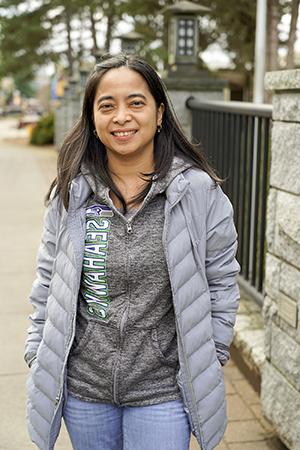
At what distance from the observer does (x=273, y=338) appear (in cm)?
342

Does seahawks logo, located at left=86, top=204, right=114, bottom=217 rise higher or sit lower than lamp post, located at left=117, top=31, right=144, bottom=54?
lower

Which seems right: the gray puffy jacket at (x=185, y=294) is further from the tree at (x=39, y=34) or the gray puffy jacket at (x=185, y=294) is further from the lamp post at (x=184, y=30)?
the tree at (x=39, y=34)

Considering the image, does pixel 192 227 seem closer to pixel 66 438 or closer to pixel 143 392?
pixel 143 392

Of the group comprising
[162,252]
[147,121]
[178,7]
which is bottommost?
[162,252]

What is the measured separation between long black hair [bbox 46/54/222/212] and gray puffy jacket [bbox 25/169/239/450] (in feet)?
0.17

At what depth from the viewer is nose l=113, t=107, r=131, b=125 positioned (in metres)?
2.09

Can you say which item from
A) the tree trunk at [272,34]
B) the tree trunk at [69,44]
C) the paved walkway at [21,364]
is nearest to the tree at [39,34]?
the tree trunk at [69,44]

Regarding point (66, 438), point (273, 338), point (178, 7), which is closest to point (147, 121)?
point (273, 338)

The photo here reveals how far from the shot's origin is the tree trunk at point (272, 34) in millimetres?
17828

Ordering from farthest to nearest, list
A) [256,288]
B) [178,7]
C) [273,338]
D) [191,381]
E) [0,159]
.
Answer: [0,159] < [178,7] < [256,288] < [273,338] < [191,381]

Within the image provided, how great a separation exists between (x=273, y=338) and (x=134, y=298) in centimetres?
149

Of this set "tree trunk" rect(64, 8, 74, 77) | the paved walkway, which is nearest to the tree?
"tree trunk" rect(64, 8, 74, 77)

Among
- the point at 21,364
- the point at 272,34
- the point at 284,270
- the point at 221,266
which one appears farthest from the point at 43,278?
the point at 272,34

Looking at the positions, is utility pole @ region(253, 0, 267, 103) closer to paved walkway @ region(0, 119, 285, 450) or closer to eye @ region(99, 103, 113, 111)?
paved walkway @ region(0, 119, 285, 450)
